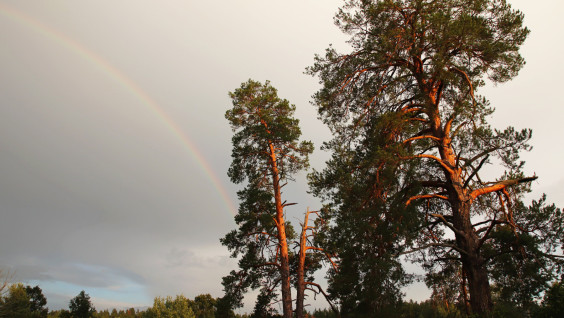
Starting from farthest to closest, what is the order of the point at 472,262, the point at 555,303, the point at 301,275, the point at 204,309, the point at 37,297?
the point at 37,297 → the point at 204,309 → the point at 301,275 → the point at 472,262 → the point at 555,303

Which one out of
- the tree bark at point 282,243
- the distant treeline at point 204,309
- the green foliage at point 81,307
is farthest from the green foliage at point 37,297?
the tree bark at point 282,243

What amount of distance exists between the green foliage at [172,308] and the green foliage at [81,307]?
18470 millimetres

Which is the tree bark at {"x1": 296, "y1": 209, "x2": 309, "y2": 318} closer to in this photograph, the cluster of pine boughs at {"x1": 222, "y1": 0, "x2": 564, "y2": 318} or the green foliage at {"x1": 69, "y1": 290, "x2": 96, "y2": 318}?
the cluster of pine boughs at {"x1": 222, "y1": 0, "x2": 564, "y2": 318}

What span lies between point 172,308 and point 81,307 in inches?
858

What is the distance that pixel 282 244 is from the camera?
806 inches

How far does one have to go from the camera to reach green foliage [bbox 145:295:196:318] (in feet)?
70.6

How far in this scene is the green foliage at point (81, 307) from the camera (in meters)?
36.2

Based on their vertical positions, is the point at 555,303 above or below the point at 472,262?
below

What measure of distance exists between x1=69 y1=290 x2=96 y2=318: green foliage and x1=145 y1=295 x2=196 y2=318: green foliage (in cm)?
1847

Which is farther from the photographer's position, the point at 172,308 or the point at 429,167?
the point at 172,308

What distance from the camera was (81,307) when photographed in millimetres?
36812

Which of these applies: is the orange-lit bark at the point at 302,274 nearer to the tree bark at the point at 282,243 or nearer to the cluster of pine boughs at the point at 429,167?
the tree bark at the point at 282,243

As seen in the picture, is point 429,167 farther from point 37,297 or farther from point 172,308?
point 37,297

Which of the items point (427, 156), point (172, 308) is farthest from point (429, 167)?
point (172, 308)
